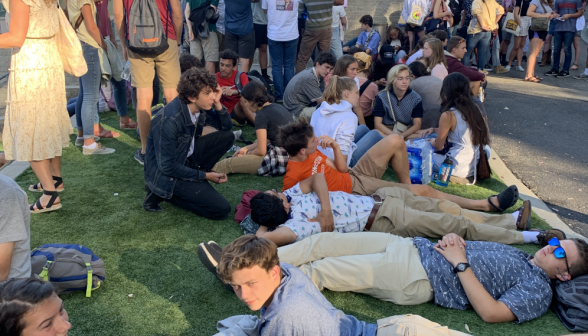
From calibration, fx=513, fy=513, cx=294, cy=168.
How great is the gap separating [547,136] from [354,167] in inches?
149

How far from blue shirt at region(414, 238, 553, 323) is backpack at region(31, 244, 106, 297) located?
2146 mm

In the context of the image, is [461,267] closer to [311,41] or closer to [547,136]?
[547,136]

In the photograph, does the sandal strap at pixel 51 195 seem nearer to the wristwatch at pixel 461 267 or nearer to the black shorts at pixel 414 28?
the wristwatch at pixel 461 267

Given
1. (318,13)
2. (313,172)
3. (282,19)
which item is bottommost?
(313,172)

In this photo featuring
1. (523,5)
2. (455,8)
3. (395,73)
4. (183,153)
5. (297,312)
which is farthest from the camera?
(523,5)

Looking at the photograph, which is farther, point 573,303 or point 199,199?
point 199,199

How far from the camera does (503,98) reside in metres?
9.29

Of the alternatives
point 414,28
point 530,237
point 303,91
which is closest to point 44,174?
point 303,91

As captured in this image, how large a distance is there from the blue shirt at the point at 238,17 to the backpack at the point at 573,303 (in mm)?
6078

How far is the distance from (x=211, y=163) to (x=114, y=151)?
1726 millimetres

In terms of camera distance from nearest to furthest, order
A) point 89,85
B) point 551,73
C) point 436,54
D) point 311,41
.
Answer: point 89,85 → point 436,54 → point 311,41 → point 551,73

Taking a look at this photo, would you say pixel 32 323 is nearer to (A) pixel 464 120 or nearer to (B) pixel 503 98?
(A) pixel 464 120

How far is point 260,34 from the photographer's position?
29.0 ft

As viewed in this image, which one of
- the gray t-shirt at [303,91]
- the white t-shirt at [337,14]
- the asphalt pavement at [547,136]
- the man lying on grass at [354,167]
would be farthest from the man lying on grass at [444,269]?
the white t-shirt at [337,14]
